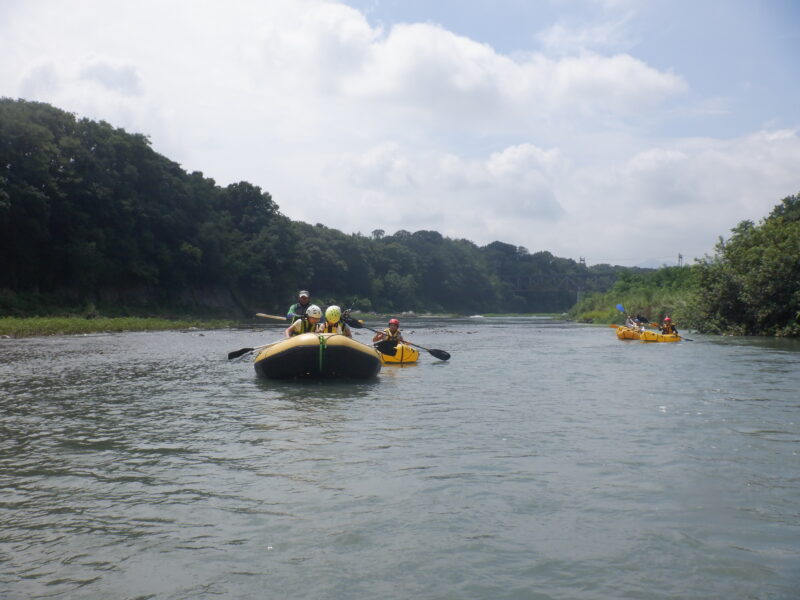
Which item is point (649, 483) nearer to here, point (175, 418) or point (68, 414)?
point (175, 418)

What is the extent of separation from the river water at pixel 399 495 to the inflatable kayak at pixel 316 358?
1143mm

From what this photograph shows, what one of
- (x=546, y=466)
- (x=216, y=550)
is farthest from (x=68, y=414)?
(x=546, y=466)

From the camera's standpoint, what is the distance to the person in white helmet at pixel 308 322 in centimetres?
1391

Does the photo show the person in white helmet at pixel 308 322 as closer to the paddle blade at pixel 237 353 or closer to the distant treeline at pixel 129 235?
the paddle blade at pixel 237 353

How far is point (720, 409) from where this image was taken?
9.81 meters

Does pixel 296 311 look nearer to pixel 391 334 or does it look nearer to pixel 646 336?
pixel 391 334

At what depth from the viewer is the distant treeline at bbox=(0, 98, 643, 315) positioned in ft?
128

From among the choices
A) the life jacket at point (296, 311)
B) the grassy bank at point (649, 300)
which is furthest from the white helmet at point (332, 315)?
the grassy bank at point (649, 300)

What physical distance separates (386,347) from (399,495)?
1194cm

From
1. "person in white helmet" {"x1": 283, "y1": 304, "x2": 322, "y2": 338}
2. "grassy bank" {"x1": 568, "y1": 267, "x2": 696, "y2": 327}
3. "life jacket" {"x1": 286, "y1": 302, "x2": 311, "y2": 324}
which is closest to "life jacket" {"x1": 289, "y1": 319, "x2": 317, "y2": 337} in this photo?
"person in white helmet" {"x1": 283, "y1": 304, "x2": 322, "y2": 338}

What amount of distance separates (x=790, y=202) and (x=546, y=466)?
5013cm

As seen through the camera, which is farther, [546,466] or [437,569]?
[546,466]

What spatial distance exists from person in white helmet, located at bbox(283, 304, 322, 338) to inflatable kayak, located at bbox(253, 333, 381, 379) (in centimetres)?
84

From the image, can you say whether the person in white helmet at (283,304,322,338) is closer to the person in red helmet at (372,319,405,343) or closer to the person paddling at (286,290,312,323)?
the person paddling at (286,290,312,323)
